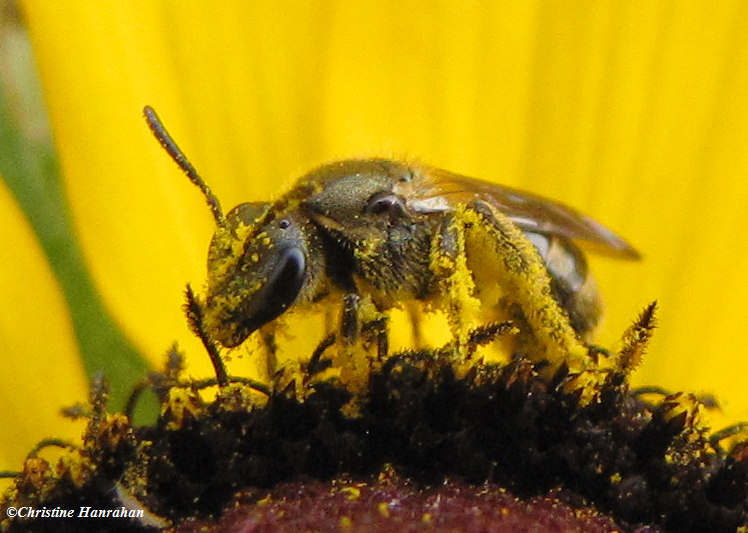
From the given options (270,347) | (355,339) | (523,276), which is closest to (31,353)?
(270,347)

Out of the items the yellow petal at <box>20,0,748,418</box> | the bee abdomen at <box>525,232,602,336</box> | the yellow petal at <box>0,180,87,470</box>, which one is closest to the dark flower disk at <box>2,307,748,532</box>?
the bee abdomen at <box>525,232,602,336</box>

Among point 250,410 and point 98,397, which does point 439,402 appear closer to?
point 250,410

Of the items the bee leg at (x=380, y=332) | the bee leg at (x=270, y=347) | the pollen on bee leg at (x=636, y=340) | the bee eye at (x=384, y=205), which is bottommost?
the bee leg at (x=270, y=347)

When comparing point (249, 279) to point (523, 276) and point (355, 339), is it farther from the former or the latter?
point (523, 276)

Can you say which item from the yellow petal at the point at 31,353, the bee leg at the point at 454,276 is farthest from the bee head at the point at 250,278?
the yellow petal at the point at 31,353

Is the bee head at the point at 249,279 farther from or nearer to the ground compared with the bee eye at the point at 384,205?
nearer to the ground

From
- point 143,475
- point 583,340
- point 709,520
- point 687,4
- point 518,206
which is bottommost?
point 143,475

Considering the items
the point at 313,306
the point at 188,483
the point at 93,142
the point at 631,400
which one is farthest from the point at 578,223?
the point at 93,142

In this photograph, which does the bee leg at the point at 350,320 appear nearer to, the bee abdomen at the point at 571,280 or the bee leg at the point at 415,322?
the bee leg at the point at 415,322
